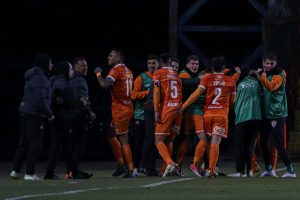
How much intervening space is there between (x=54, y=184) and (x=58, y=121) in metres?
2.04

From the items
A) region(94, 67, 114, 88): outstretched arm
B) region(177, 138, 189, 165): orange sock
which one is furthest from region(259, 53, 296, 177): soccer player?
region(94, 67, 114, 88): outstretched arm

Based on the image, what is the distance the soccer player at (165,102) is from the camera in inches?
728

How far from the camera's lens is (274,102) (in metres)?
18.6

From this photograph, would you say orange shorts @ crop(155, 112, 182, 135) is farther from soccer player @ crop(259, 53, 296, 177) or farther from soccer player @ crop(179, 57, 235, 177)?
soccer player @ crop(259, 53, 296, 177)

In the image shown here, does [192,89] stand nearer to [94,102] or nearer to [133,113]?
[133,113]

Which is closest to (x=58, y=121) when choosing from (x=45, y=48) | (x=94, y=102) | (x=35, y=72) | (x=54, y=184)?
(x=35, y=72)

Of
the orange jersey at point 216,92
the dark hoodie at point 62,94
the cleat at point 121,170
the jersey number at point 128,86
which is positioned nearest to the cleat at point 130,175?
the cleat at point 121,170

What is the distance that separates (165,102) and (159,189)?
3545 millimetres

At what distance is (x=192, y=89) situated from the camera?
755 inches

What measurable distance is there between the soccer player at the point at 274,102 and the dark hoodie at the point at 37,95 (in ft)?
9.82

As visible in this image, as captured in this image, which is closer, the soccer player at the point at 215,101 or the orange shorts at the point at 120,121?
the soccer player at the point at 215,101

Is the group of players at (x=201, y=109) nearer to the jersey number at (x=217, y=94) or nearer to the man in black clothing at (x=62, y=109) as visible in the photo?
the jersey number at (x=217, y=94)

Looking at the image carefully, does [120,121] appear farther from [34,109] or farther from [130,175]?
[34,109]

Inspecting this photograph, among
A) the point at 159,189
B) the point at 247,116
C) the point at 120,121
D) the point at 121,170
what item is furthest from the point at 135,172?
the point at 159,189
